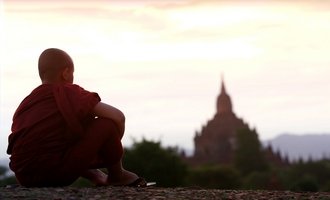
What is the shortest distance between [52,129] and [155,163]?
33.0 metres

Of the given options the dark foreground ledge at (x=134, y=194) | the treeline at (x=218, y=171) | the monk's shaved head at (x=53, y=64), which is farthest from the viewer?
the treeline at (x=218, y=171)

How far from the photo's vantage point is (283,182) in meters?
76.1

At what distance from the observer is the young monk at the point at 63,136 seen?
7.91m

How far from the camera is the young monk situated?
7914 mm

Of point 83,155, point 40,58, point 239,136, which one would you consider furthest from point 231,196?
point 239,136

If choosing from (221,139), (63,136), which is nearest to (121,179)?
(63,136)

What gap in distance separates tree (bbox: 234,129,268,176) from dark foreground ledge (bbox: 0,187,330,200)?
90.6 m

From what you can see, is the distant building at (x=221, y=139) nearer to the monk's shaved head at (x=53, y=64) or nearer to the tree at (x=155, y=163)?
the tree at (x=155, y=163)

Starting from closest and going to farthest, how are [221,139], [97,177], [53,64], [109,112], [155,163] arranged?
1. [109,112]
2. [53,64]
3. [97,177]
4. [155,163]
5. [221,139]

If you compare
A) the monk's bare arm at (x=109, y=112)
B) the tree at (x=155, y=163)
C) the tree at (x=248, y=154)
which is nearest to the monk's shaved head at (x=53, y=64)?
the monk's bare arm at (x=109, y=112)

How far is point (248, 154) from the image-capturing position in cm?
10019

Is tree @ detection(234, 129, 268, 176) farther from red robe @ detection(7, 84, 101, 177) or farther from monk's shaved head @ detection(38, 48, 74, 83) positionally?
red robe @ detection(7, 84, 101, 177)

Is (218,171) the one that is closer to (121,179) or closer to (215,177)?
(215,177)

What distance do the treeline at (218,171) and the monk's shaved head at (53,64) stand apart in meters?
2.46
